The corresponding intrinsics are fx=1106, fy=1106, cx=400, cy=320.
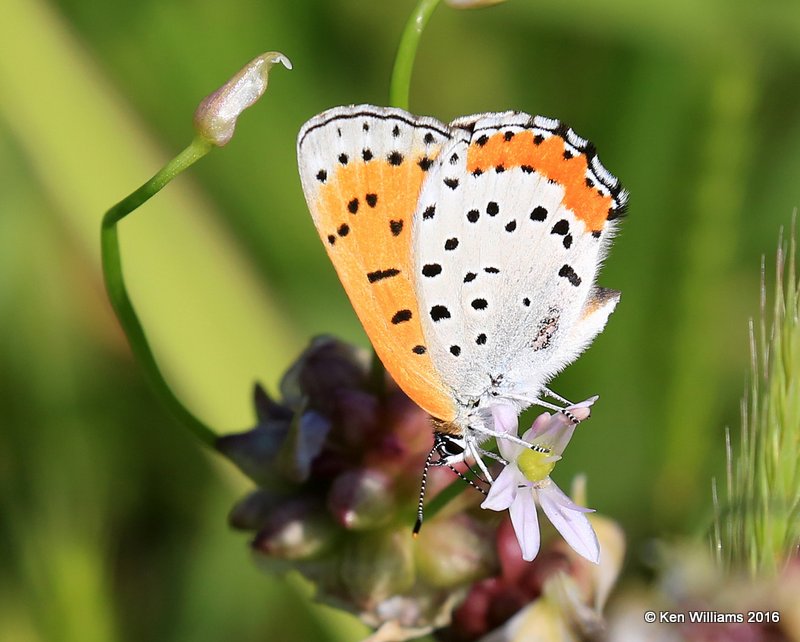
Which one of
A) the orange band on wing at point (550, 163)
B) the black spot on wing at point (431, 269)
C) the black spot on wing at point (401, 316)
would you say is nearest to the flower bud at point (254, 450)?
the black spot on wing at point (401, 316)

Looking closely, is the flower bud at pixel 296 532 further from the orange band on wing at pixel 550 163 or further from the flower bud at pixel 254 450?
the orange band on wing at pixel 550 163

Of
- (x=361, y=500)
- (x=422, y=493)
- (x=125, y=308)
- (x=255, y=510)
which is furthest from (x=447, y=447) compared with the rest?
(x=125, y=308)

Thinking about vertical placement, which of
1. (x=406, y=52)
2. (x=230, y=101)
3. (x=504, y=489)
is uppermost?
(x=230, y=101)

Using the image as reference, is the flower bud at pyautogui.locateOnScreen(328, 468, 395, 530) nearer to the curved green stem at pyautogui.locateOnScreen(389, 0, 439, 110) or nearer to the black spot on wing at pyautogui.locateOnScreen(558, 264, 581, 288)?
the black spot on wing at pyautogui.locateOnScreen(558, 264, 581, 288)

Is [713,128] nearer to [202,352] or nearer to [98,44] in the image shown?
[202,352]

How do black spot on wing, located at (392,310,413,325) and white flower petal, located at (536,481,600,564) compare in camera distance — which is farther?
black spot on wing, located at (392,310,413,325)

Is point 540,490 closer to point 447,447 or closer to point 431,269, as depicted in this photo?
point 447,447

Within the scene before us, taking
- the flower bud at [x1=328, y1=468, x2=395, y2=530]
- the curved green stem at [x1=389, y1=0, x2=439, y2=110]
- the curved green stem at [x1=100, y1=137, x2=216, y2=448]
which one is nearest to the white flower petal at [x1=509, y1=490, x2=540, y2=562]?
the flower bud at [x1=328, y1=468, x2=395, y2=530]
